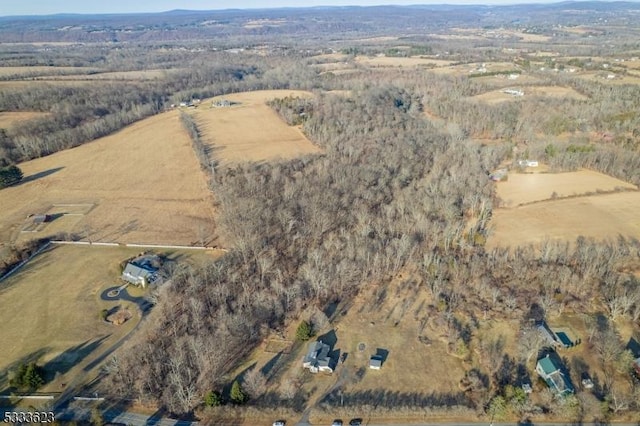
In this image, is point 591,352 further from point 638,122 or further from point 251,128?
point 251,128

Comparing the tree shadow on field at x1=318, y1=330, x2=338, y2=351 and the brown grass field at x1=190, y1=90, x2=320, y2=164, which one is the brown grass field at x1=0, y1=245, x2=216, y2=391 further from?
the brown grass field at x1=190, y1=90, x2=320, y2=164

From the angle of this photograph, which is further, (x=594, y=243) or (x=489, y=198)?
(x=489, y=198)

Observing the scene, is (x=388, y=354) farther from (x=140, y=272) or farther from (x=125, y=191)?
(x=125, y=191)

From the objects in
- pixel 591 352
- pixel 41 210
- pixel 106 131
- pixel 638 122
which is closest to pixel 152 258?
pixel 41 210

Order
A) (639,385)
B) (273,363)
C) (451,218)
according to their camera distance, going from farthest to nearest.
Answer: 1. (451,218)
2. (273,363)
3. (639,385)

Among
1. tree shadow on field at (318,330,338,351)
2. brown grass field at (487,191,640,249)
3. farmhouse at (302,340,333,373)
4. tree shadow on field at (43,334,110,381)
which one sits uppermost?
brown grass field at (487,191,640,249)

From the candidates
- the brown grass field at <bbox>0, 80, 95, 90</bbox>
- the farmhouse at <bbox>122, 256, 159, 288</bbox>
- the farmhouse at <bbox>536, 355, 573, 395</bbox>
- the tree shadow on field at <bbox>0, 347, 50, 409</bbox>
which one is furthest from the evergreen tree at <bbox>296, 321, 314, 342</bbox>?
the brown grass field at <bbox>0, 80, 95, 90</bbox>
